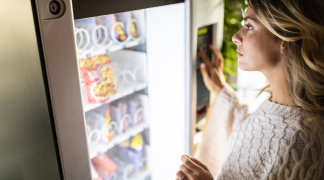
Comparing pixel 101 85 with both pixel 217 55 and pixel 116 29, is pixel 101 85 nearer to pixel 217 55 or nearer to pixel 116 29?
pixel 116 29

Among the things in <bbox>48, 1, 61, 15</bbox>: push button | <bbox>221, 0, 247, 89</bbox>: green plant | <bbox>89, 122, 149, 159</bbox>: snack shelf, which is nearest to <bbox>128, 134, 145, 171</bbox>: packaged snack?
<bbox>89, 122, 149, 159</bbox>: snack shelf

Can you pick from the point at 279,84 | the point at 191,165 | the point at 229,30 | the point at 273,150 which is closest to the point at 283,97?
the point at 279,84

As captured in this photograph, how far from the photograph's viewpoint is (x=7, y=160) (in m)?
1.06

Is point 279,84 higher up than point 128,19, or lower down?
lower down

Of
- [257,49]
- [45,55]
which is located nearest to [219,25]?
[257,49]

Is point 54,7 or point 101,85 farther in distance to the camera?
point 101,85

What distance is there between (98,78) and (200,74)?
63cm

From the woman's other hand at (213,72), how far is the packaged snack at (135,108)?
43 cm

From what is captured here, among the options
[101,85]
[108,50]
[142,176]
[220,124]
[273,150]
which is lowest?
[142,176]

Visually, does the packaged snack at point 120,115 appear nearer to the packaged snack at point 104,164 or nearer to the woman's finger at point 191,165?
the packaged snack at point 104,164

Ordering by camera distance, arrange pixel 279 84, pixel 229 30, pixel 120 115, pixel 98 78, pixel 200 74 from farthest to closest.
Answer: pixel 229 30 < pixel 200 74 < pixel 120 115 < pixel 98 78 < pixel 279 84

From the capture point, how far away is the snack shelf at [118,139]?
1375 millimetres

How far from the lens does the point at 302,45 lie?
3.34 ft

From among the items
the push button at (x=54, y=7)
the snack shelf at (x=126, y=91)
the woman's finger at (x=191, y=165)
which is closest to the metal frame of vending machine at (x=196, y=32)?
the snack shelf at (x=126, y=91)
